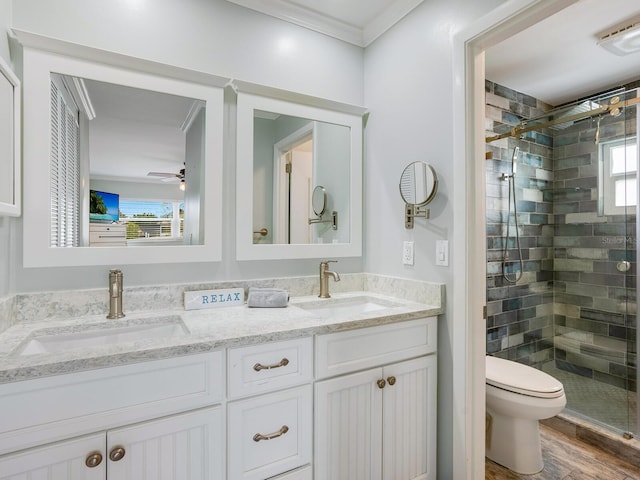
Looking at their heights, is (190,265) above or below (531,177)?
below

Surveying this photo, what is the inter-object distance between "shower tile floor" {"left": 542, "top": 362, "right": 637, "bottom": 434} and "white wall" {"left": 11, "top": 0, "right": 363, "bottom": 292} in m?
1.83

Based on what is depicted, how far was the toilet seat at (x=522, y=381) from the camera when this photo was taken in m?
1.81

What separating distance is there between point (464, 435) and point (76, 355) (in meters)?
1.55

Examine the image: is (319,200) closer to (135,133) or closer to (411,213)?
(411,213)

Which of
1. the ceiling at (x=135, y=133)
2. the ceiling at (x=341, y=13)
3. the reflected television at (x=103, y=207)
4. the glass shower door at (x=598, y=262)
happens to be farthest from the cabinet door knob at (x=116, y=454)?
the glass shower door at (x=598, y=262)

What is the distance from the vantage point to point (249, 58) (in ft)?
5.94

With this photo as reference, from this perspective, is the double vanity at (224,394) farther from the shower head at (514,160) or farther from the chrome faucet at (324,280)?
the shower head at (514,160)

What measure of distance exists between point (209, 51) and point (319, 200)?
3.08ft

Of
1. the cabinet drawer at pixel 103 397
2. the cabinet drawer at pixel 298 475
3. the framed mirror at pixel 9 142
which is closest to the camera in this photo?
the cabinet drawer at pixel 103 397

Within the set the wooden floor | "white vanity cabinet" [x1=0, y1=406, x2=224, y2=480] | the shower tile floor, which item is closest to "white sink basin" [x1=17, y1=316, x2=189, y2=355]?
"white vanity cabinet" [x1=0, y1=406, x2=224, y2=480]

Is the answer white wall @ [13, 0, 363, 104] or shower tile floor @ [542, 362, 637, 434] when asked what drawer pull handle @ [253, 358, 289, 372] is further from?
shower tile floor @ [542, 362, 637, 434]

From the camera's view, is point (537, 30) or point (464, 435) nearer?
point (464, 435)

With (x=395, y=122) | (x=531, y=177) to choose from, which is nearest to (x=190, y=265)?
(x=395, y=122)

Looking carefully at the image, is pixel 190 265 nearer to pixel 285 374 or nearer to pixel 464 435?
pixel 285 374
